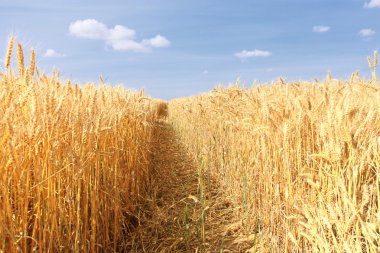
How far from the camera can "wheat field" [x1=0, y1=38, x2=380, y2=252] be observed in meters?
1.94

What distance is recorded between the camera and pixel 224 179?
4.70 meters

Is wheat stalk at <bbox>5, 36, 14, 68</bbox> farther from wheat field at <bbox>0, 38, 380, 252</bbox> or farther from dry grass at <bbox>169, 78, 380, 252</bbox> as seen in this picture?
dry grass at <bbox>169, 78, 380, 252</bbox>

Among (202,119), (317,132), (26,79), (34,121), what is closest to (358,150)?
(317,132)

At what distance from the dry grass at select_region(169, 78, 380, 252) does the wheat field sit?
0.4 inches

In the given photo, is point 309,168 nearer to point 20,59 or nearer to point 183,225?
point 183,225

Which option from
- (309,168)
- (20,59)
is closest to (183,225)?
(309,168)

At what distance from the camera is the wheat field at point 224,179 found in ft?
6.38

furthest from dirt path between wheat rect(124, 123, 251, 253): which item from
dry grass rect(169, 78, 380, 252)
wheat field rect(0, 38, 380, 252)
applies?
dry grass rect(169, 78, 380, 252)

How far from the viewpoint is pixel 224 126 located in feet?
16.2

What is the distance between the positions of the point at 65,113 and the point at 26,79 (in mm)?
320

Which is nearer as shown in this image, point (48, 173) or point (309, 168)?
point (48, 173)

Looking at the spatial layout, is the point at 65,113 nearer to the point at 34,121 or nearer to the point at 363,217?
the point at 34,121

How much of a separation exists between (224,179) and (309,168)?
2470 millimetres

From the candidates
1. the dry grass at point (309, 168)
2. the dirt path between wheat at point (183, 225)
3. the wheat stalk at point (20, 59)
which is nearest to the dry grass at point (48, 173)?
the wheat stalk at point (20, 59)
